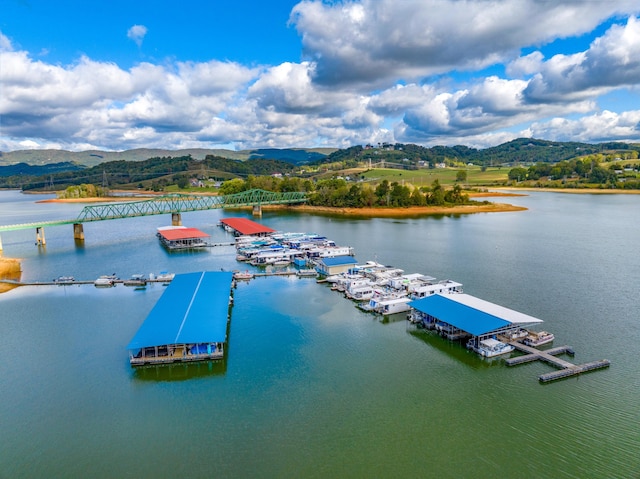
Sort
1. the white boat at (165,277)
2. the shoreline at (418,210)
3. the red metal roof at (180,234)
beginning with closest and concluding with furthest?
the white boat at (165,277) → the red metal roof at (180,234) → the shoreline at (418,210)

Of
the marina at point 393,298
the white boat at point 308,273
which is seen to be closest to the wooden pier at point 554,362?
the marina at point 393,298

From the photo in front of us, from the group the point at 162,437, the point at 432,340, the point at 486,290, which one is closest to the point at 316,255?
the point at 486,290

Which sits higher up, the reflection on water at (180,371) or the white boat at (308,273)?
the white boat at (308,273)

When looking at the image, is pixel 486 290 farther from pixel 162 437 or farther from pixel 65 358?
pixel 65 358

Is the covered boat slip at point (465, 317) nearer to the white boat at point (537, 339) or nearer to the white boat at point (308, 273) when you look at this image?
the white boat at point (537, 339)

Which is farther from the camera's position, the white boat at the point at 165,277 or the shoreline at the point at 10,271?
the shoreline at the point at 10,271

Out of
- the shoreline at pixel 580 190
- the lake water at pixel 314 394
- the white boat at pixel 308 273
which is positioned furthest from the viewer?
the shoreline at pixel 580 190

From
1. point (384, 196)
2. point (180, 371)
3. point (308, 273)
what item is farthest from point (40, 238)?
point (384, 196)

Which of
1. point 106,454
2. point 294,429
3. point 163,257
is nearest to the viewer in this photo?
point 106,454
